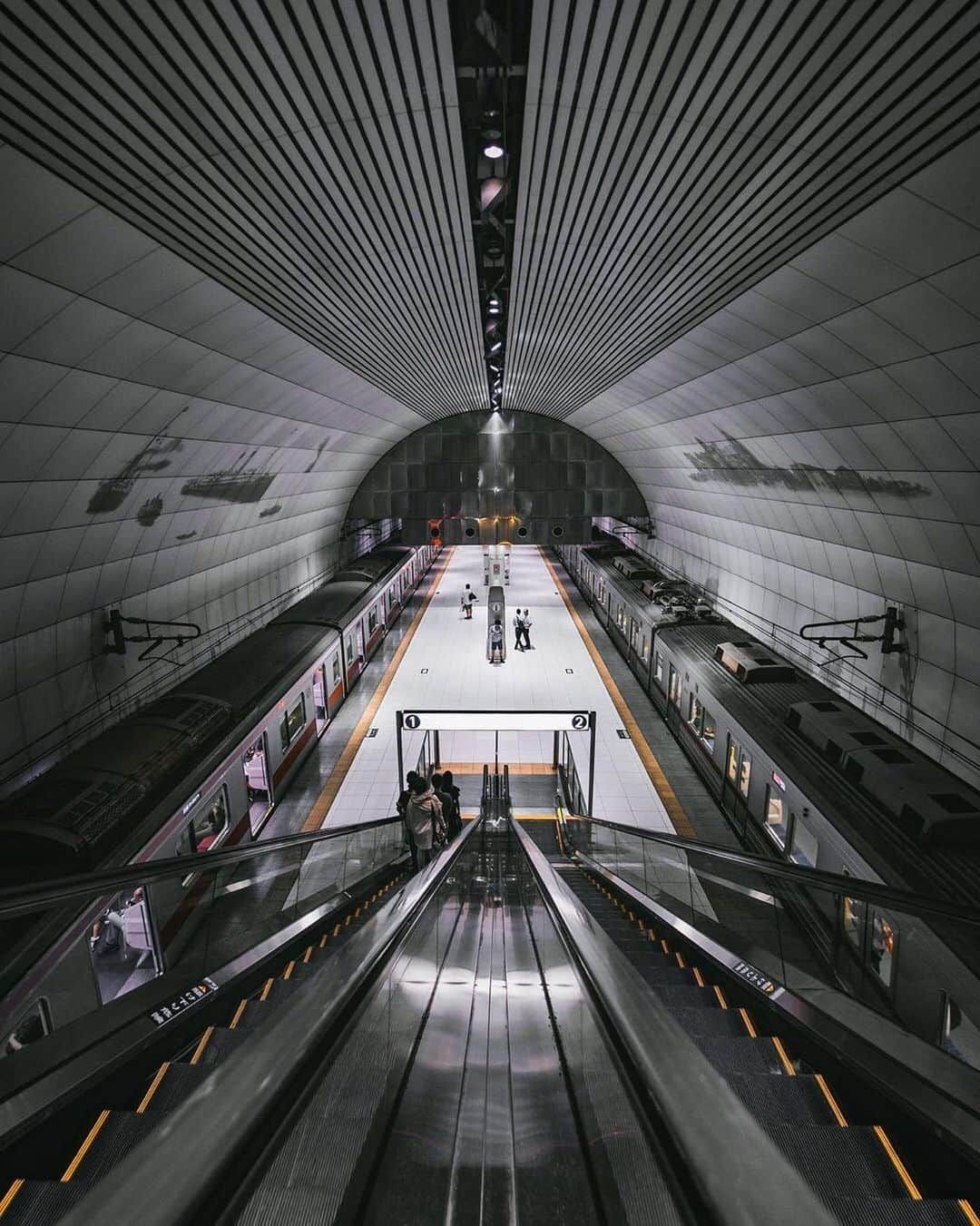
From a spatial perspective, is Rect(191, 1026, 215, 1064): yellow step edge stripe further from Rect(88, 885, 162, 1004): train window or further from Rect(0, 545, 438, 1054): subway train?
Rect(88, 885, 162, 1004): train window

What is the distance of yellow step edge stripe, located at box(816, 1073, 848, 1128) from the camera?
73.5 inches

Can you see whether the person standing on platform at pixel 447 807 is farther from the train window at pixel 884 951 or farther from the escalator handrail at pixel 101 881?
the escalator handrail at pixel 101 881

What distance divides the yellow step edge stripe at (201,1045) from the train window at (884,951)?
12.5 ft

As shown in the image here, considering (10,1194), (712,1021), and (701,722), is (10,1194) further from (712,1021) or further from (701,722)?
(701,722)

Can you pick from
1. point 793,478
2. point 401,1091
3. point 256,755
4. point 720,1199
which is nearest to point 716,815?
point 793,478

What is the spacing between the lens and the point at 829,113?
→ 13.5ft

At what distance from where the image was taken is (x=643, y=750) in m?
11.8

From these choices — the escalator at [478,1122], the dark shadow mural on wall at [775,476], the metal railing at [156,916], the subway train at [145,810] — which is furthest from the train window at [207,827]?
the dark shadow mural on wall at [775,476]

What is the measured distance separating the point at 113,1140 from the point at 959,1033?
4228 millimetres

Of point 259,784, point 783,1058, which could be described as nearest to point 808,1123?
point 783,1058

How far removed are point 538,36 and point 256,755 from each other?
8.47m

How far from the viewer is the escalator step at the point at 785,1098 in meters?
1.85

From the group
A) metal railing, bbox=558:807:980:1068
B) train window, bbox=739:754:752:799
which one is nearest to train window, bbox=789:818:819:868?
train window, bbox=739:754:752:799

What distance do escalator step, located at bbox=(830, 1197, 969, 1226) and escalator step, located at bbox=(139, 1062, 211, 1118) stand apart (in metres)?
1.58
